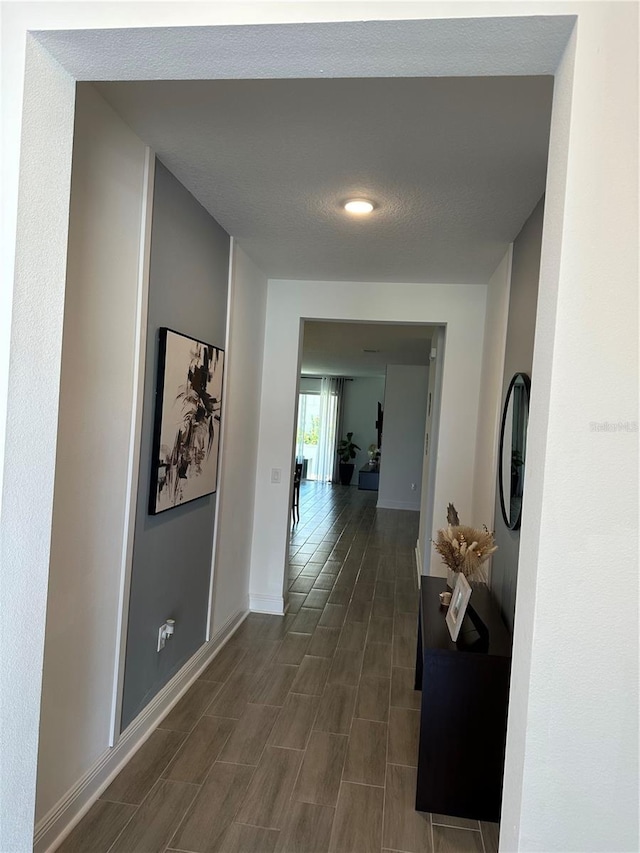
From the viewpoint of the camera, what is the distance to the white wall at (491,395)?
3008 millimetres

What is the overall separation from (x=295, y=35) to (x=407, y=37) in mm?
202

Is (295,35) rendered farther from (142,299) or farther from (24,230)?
(142,299)

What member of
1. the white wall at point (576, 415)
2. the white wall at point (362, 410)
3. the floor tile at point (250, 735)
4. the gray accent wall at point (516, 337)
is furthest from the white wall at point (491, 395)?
the white wall at point (362, 410)

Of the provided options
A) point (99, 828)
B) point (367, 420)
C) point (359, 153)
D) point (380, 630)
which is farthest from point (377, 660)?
point (367, 420)

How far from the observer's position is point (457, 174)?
2.15 m

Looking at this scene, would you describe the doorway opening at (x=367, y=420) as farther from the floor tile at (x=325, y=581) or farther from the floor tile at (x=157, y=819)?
the floor tile at (x=157, y=819)

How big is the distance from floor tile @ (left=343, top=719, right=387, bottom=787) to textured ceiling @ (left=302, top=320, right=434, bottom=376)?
2.83 metres

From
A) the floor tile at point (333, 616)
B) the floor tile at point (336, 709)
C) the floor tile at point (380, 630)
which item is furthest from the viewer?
the floor tile at point (333, 616)

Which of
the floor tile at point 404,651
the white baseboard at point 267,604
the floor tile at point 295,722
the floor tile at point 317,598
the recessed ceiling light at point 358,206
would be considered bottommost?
the floor tile at point 295,722

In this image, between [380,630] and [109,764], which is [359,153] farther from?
[380,630]

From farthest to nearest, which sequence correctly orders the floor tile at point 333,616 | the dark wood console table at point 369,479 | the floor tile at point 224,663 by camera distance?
the dark wood console table at point 369,479 → the floor tile at point 333,616 → the floor tile at point 224,663

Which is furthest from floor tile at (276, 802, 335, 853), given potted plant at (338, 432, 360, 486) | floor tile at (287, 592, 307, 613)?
potted plant at (338, 432, 360, 486)

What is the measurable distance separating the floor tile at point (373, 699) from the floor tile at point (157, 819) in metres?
0.97

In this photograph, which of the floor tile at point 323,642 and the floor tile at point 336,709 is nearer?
the floor tile at point 336,709
